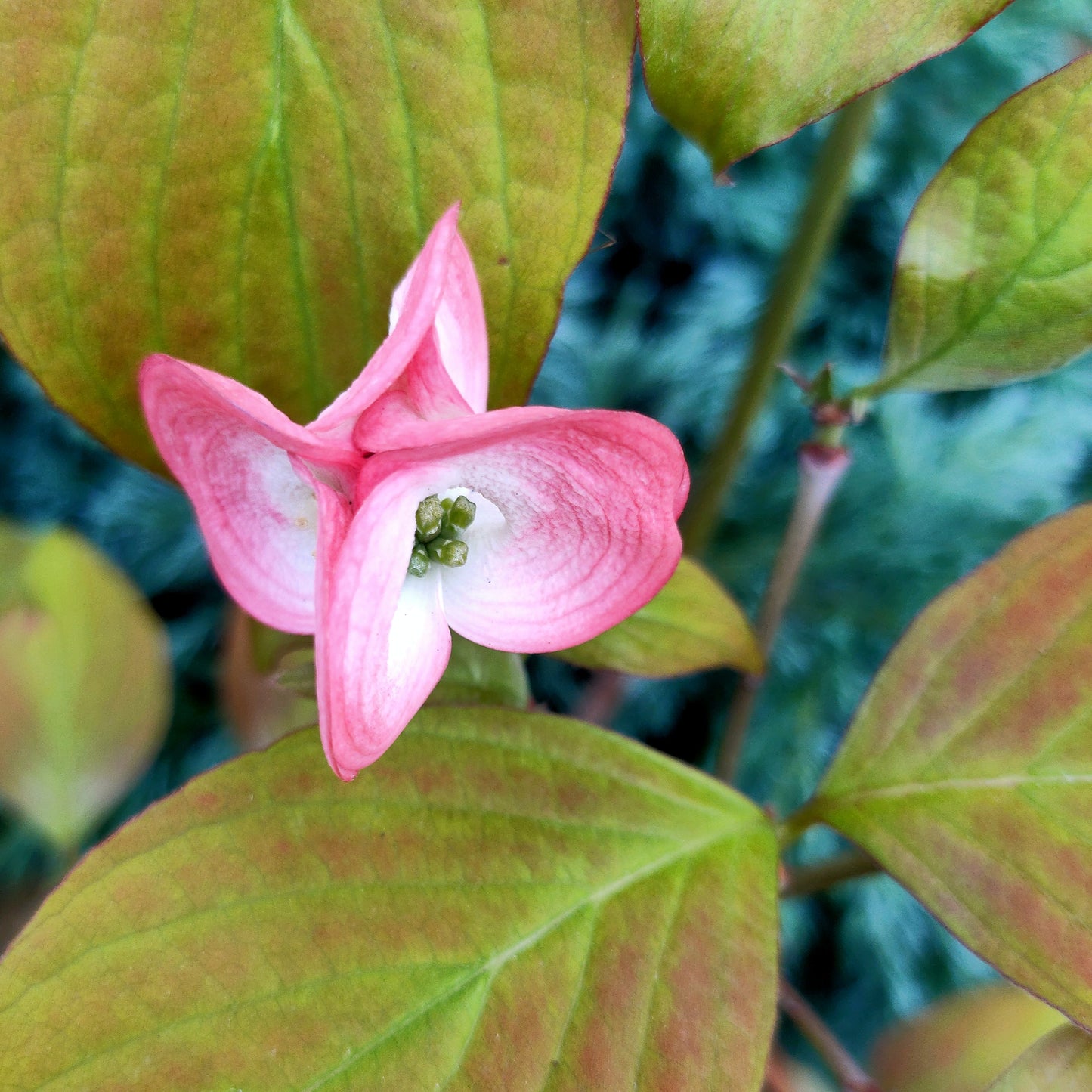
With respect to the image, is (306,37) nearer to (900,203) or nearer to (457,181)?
(457,181)

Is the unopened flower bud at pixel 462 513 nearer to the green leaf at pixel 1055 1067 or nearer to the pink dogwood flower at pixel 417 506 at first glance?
the pink dogwood flower at pixel 417 506

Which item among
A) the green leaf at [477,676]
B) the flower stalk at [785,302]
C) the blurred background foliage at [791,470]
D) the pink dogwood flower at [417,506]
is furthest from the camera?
the blurred background foliage at [791,470]

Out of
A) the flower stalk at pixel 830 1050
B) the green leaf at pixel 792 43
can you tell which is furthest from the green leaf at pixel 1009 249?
the flower stalk at pixel 830 1050

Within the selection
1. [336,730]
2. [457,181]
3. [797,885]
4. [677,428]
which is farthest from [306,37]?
[677,428]

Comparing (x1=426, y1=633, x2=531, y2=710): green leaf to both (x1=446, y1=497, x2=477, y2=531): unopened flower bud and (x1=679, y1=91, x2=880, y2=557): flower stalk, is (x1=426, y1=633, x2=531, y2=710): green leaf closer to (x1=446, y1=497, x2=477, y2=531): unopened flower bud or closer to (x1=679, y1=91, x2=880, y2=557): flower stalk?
(x1=446, y1=497, x2=477, y2=531): unopened flower bud

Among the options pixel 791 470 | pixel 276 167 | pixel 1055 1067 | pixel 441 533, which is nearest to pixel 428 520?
pixel 441 533

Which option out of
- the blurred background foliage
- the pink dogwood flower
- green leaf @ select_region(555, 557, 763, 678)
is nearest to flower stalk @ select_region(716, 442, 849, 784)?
green leaf @ select_region(555, 557, 763, 678)

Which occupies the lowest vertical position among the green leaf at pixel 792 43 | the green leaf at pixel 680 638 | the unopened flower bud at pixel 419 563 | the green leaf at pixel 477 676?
the green leaf at pixel 477 676
